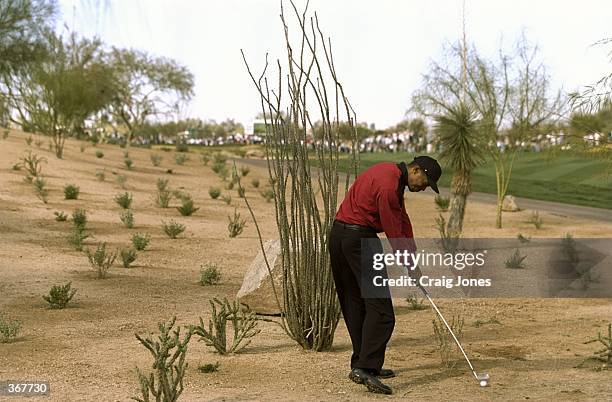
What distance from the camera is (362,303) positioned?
24.4 ft

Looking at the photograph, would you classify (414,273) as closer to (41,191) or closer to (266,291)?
(266,291)

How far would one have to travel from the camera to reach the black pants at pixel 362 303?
7.18 metres

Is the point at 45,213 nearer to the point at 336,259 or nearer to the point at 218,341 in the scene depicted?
the point at 218,341

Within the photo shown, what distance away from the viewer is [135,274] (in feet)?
45.4

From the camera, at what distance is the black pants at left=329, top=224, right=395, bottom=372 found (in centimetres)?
718

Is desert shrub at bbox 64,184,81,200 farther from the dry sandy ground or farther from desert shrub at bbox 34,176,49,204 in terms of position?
the dry sandy ground

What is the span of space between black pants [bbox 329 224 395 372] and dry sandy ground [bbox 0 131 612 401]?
0.32 metres

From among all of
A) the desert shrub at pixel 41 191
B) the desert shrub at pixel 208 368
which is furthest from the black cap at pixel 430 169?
the desert shrub at pixel 41 191

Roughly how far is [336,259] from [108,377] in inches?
79.6

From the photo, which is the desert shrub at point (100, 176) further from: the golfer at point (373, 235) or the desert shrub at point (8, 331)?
the golfer at point (373, 235)

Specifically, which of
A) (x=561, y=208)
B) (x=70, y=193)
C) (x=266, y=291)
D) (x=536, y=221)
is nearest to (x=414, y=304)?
(x=266, y=291)

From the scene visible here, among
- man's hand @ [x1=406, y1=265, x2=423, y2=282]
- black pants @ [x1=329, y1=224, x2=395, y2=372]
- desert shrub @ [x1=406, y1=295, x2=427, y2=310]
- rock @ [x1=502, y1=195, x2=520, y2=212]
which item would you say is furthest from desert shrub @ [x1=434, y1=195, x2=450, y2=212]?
man's hand @ [x1=406, y1=265, x2=423, y2=282]

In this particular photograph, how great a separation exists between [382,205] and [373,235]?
31 centimetres

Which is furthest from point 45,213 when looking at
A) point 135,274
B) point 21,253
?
point 135,274
